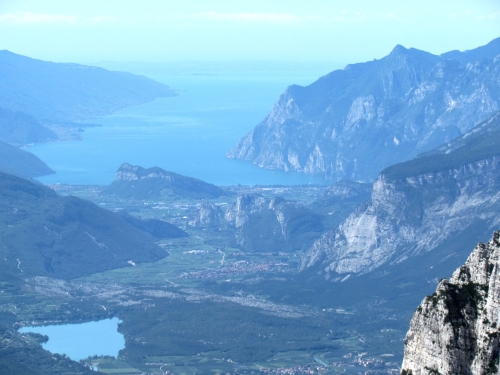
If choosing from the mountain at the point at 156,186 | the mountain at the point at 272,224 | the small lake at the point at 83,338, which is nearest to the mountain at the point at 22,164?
the mountain at the point at 156,186

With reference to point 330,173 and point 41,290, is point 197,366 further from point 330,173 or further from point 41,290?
point 330,173

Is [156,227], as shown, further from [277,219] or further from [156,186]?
[156,186]

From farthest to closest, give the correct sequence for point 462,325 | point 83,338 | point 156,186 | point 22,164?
point 22,164, point 156,186, point 83,338, point 462,325

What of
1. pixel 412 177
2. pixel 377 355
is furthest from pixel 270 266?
pixel 377 355

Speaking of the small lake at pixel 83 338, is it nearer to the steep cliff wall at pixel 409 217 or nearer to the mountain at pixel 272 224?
the steep cliff wall at pixel 409 217

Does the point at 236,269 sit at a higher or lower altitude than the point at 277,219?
lower

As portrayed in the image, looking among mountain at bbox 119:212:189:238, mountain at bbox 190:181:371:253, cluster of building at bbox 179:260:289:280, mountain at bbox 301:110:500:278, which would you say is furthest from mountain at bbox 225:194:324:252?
mountain at bbox 301:110:500:278

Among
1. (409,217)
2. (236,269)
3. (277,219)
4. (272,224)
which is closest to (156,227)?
(272,224)
